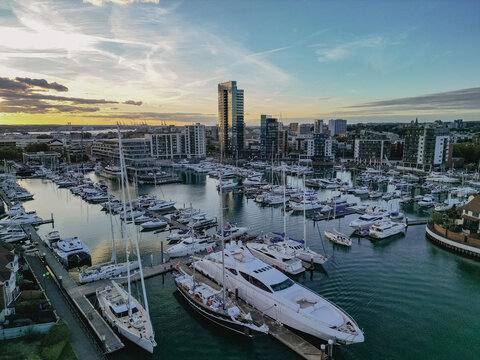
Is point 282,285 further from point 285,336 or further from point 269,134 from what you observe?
point 269,134

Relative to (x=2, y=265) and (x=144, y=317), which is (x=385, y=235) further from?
(x=2, y=265)

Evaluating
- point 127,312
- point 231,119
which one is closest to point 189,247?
point 127,312

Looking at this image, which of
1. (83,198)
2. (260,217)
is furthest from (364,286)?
(83,198)

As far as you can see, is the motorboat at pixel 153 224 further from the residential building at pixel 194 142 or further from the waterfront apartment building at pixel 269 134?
the residential building at pixel 194 142

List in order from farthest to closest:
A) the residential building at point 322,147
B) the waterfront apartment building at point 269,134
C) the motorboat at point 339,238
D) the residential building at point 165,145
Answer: the waterfront apartment building at point 269,134 → the residential building at point 165,145 → the residential building at point 322,147 → the motorboat at point 339,238

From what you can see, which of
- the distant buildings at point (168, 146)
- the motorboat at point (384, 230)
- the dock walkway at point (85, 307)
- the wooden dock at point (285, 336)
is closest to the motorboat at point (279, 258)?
the wooden dock at point (285, 336)
